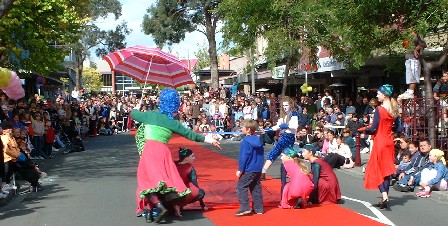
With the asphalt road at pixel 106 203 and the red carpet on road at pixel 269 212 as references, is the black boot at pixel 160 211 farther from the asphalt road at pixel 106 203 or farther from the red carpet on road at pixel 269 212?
the red carpet on road at pixel 269 212

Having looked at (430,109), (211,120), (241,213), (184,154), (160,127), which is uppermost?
(430,109)

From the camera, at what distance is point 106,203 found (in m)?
11.0

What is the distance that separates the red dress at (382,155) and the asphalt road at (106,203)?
495mm

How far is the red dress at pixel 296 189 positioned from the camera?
1023cm

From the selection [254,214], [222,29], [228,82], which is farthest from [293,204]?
[228,82]

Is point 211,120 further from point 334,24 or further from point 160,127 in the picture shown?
point 160,127

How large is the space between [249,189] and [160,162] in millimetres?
1464

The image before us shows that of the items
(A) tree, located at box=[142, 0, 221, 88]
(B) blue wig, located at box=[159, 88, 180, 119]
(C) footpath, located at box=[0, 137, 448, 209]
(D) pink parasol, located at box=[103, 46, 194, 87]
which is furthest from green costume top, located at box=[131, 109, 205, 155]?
(A) tree, located at box=[142, 0, 221, 88]

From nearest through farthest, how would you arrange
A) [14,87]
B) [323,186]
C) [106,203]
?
[323,186]
[106,203]
[14,87]

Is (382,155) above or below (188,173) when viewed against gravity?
above

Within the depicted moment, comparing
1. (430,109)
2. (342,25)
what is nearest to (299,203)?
(430,109)

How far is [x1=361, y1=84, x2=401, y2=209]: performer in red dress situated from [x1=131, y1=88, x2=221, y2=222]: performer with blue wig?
253cm

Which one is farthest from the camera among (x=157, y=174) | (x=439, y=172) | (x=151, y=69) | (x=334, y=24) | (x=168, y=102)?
(x=334, y=24)

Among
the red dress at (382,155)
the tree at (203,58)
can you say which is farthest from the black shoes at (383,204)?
the tree at (203,58)
